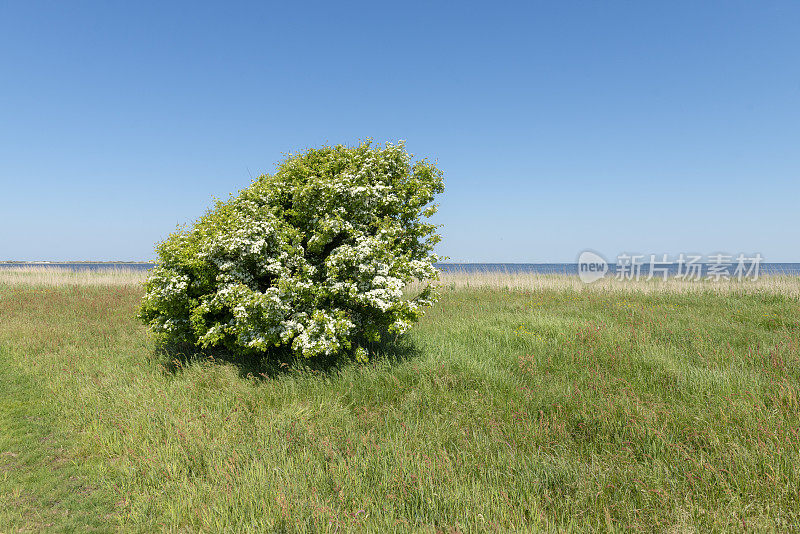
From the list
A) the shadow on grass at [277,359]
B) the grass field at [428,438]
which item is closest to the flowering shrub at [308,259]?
the shadow on grass at [277,359]

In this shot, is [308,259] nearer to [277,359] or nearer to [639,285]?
[277,359]

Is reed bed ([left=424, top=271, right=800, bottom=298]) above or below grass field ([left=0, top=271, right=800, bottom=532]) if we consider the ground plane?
above

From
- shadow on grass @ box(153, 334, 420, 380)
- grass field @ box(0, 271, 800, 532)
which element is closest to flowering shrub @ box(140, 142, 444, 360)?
shadow on grass @ box(153, 334, 420, 380)

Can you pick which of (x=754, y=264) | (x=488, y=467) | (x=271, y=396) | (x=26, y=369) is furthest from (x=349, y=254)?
(x=754, y=264)

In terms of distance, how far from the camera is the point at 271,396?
777cm

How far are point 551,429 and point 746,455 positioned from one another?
91.6 inches

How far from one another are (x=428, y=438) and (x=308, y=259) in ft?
17.9

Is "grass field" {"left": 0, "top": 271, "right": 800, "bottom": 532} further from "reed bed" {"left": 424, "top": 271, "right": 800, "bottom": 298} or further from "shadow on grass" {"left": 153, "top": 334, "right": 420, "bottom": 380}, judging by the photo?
"reed bed" {"left": 424, "top": 271, "right": 800, "bottom": 298}

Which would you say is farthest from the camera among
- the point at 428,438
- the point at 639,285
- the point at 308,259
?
the point at 639,285

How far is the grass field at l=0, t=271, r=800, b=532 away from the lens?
4.19 m

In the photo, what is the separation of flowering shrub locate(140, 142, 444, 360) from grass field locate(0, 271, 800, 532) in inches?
46.0

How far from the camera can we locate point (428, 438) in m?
5.77

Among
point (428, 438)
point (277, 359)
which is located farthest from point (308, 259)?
point (428, 438)

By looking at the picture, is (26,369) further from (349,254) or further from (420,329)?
(420,329)
